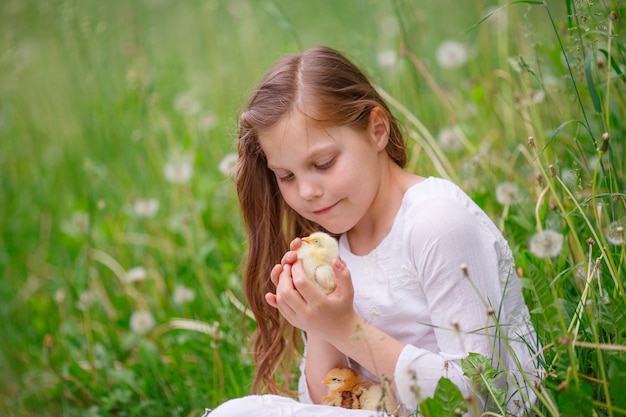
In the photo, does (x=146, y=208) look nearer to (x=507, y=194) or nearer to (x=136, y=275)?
(x=136, y=275)

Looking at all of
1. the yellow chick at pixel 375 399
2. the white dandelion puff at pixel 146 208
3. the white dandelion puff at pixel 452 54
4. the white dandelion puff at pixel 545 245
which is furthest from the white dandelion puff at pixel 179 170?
the white dandelion puff at pixel 545 245

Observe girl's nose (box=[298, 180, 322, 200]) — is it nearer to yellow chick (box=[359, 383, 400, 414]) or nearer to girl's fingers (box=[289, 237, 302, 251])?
girl's fingers (box=[289, 237, 302, 251])

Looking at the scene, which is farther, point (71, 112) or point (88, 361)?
point (71, 112)

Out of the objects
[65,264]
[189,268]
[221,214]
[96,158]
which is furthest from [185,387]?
[96,158]

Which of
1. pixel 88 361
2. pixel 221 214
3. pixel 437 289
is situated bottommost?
pixel 88 361

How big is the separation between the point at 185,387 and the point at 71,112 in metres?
2.55

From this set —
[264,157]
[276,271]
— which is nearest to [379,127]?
[264,157]

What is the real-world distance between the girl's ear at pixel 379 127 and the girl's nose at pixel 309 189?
199 mm

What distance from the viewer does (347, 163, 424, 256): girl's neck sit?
1712mm

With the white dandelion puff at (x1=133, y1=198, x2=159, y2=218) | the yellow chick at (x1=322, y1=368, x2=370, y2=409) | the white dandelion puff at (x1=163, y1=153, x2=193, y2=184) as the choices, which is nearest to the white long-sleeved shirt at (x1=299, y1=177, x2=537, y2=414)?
the yellow chick at (x1=322, y1=368, x2=370, y2=409)

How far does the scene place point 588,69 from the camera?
150 cm

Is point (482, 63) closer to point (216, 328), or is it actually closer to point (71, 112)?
point (216, 328)

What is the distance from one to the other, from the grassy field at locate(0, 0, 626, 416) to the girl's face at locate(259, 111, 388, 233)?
32cm

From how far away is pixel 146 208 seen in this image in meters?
3.00
